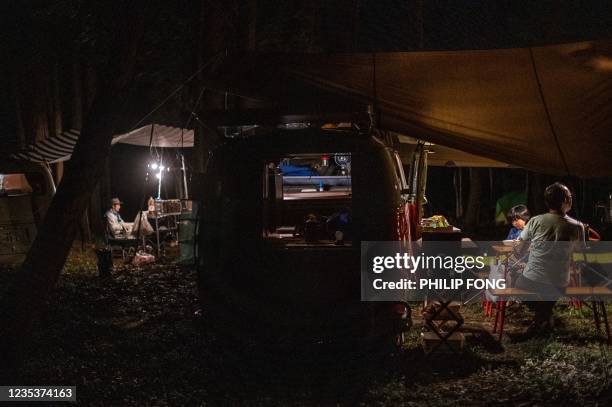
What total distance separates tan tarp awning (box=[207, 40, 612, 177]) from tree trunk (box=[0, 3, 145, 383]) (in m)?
1.05

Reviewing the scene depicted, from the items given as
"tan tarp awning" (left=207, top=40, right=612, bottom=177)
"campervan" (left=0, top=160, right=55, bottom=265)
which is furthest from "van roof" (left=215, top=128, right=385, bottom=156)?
"campervan" (left=0, top=160, right=55, bottom=265)

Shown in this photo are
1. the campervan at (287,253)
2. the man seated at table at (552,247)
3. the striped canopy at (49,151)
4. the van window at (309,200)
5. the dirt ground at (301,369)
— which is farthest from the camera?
the striped canopy at (49,151)

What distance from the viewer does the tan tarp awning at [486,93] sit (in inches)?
201

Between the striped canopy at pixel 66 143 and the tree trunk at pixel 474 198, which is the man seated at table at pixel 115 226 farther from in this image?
the tree trunk at pixel 474 198

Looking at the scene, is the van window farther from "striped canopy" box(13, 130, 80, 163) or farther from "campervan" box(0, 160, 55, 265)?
"striped canopy" box(13, 130, 80, 163)

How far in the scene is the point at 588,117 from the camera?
17.1ft

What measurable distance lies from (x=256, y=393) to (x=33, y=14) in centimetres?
1481

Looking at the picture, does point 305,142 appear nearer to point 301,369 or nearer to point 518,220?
point 301,369

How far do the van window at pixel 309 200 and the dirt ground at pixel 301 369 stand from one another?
52.3 inches

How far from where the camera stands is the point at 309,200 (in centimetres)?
905

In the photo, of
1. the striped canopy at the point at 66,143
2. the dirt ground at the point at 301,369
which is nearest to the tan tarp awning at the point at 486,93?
the dirt ground at the point at 301,369

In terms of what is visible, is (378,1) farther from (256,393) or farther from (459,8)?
(256,393)

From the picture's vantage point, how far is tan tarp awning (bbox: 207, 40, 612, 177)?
16.8 feet

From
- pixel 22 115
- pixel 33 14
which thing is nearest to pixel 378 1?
pixel 33 14
